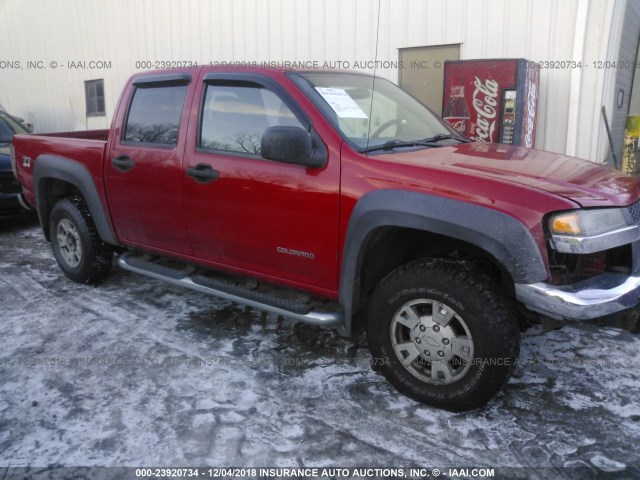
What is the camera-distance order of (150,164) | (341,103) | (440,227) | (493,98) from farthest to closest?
(493,98) < (150,164) < (341,103) < (440,227)

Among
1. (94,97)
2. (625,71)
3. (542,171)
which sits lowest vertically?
(542,171)

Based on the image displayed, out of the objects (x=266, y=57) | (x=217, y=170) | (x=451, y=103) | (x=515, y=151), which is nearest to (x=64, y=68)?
(x=266, y=57)

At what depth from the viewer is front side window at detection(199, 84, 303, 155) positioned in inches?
130

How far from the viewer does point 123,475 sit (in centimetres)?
240

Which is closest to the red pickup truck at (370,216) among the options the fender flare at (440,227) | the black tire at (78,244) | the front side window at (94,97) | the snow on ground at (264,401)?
the fender flare at (440,227)

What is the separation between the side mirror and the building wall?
3.75 m

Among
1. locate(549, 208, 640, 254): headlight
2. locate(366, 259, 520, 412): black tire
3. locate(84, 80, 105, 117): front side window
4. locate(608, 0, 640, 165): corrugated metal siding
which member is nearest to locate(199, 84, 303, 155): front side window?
locate(366, 259, 520, 412): black tire

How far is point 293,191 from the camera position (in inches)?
120

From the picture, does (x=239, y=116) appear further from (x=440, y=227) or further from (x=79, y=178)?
(x=79, y=178)

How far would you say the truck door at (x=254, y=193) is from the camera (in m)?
3.01

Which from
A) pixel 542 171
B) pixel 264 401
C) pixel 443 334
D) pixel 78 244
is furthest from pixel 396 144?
pixel 78 244

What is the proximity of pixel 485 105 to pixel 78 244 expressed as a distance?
4.41 m

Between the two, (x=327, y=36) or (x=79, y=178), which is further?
(x=327, y=36)

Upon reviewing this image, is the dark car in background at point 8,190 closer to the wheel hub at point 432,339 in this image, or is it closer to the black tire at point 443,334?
the black tire at point 443,334
